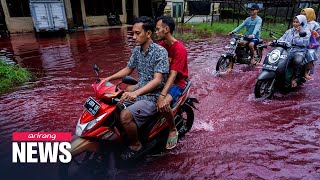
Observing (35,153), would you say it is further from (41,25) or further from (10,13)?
(10,13)

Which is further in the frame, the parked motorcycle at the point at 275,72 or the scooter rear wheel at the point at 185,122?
the parked motorcycle at the point at 275,72

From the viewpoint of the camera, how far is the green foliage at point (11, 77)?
6.02 m

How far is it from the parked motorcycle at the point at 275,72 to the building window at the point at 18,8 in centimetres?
1656

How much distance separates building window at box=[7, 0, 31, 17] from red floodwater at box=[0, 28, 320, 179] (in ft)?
33.5

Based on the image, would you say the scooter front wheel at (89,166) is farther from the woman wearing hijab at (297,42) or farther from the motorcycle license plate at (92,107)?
the woman wearing hijab at (297,42)

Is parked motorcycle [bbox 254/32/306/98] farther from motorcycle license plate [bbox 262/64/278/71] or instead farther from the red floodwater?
the red floodwater

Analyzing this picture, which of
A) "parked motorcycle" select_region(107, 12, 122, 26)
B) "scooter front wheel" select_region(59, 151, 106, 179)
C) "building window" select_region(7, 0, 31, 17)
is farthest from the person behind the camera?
"parked motorcycle" select_region(107, 12, 122, 26)

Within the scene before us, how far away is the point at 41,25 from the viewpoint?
48.0ft

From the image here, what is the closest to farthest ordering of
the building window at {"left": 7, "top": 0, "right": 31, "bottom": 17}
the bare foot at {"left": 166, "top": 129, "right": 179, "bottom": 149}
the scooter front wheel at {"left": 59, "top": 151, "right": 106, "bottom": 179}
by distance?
the scooter front wheel at {"left": 59, "top": 151, "right": 106, "bottom": 179} → the bare foot at {"left": 166, "top": 129, "right": 179, "bottom": 149} → the building window at {"left": 7, "top": 0, "right": 31, "bottom": 17}

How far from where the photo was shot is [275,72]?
17.2 feet

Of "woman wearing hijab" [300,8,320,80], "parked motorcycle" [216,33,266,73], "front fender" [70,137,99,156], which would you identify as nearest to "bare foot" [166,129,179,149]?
"front fender" [70,137,99,156]

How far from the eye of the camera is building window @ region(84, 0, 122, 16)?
765 inches

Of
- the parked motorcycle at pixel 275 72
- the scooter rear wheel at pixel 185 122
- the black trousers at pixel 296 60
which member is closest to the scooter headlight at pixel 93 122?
the scooter rear wheel at pixel 185 122

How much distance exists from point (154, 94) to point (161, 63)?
1.37 feet
